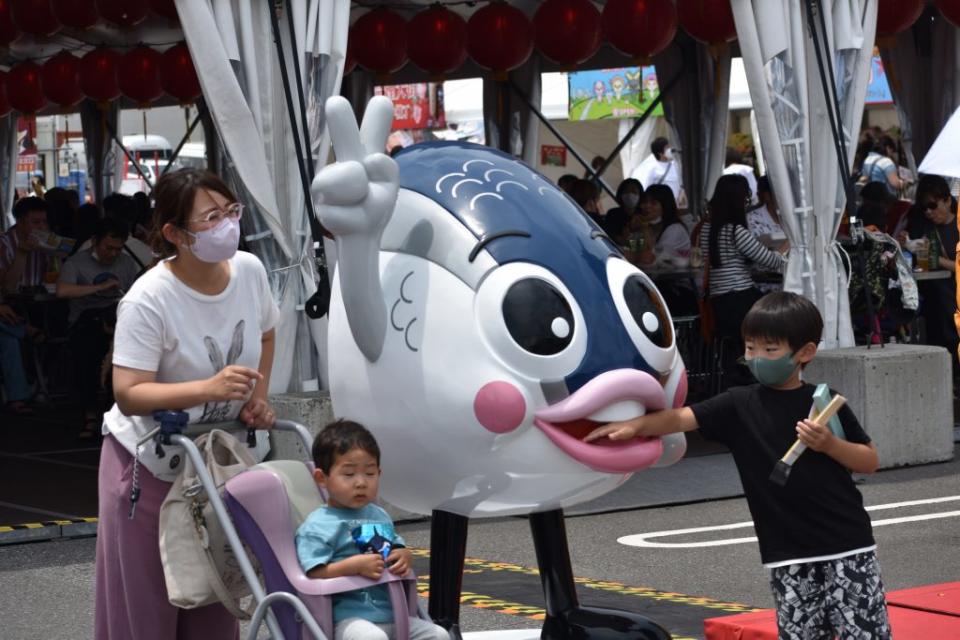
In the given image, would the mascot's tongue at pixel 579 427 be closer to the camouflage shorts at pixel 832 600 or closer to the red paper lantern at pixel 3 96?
the camouflage shorts at pixel 832 600

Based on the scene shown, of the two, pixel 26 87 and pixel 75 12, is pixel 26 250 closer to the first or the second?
pixel 75 12

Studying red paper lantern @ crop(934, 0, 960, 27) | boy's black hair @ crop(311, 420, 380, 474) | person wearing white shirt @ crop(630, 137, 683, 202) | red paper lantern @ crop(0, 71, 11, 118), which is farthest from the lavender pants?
person wearing white shirt @ crop(630, 137, 683, 202)

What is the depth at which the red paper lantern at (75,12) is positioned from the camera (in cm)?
1341

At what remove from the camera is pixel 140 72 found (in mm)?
16688

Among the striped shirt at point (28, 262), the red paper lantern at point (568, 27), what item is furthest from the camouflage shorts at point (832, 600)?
the striped shirt at point (28, 262)

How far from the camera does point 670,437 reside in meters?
5.32

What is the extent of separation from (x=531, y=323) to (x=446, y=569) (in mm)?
988

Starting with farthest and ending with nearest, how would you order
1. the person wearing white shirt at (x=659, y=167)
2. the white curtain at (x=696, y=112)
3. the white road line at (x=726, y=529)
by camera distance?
the person wearing white shirt at (x=659, y=167)
the white curtain at (x=696, y=112)
the white road line at (x=726, y=529)

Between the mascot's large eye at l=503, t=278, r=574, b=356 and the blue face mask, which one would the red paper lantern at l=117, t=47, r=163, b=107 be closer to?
the mascot's large eye at l=503, t=278, r=574, b=356

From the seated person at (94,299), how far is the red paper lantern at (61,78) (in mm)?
5255

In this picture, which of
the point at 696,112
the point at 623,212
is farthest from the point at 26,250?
the point at 696,112

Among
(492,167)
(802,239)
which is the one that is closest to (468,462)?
(492,167)

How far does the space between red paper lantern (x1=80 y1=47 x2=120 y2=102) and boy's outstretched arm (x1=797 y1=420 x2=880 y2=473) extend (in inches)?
515

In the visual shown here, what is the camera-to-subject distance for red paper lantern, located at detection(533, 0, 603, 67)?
14.0m
